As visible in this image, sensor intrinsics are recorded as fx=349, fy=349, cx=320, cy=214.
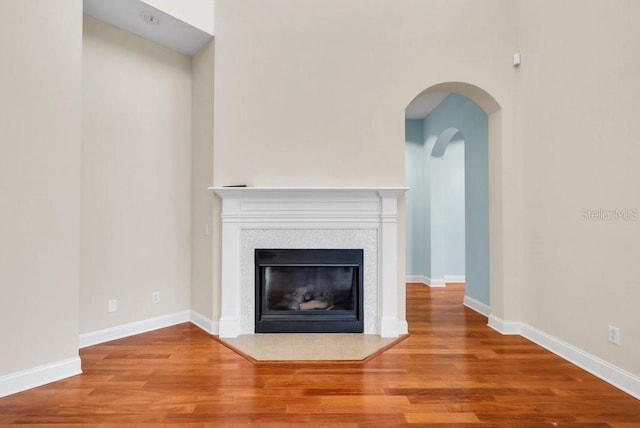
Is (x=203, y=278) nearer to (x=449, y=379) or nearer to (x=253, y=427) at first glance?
(x=253, y=427)

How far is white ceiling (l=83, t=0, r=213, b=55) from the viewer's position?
3006 mm

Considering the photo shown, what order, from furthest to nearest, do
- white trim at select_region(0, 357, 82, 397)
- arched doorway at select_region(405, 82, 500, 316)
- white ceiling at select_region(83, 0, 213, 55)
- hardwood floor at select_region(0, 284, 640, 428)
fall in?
arched doorway at select_region(405, 82, 500, 316) → white ceiling at select_region(83, 0, 213, 55) → white trim at select_region(0, 357, 82, 397) → hardwood floor at select_region(0, 284, 640, 428)

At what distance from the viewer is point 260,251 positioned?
3.44m

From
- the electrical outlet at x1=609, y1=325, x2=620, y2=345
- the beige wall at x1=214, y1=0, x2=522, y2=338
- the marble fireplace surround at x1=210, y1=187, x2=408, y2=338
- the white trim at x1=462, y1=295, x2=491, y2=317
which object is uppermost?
the beige wall at x1=214, y1=0, x2=522, y2=338

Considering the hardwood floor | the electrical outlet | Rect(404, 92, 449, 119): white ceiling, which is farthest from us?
Rect(404, 92, 449, 119): white ceiling

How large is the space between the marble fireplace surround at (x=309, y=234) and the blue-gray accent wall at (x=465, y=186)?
4.77 ft

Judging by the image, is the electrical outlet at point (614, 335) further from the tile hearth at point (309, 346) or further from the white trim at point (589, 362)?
the tile hearth at point (309, 346)

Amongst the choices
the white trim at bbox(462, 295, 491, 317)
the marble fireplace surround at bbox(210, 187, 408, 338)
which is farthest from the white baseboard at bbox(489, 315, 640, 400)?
the marble fireplace surround at bbox(210, 187, 408, 338)

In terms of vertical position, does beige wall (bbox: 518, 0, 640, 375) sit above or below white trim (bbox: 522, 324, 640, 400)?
above

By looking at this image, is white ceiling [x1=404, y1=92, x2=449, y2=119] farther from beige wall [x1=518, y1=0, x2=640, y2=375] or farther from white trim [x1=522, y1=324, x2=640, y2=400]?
white trim [x1=522, y1=324, x2=640, y2=400]

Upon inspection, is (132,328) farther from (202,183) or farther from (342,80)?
(342,80)

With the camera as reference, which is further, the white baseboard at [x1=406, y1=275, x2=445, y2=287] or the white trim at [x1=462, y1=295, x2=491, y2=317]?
the white baseboard at [x1=406, y1=275, x2=445, y2=287]

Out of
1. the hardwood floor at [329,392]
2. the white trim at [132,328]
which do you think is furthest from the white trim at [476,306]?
the white trim at [132,328]

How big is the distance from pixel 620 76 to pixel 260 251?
3.13 m
